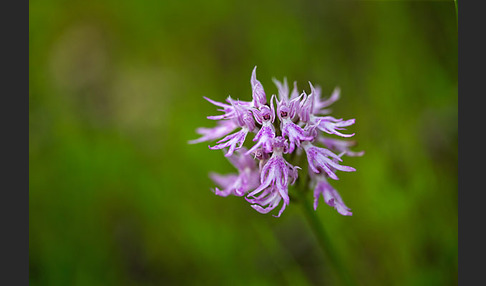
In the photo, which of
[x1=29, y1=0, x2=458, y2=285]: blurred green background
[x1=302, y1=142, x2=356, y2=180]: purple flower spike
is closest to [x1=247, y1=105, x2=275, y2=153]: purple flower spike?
[x1=302, y1=142, x2=356, y2=180]: purple flower spike

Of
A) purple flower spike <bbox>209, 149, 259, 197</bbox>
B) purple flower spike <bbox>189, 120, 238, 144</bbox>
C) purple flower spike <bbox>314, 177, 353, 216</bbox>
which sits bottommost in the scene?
purple flower spike <bbox>314, 177, 353, 216</bbox>

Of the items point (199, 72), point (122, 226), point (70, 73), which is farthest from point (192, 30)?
point (122, 226)

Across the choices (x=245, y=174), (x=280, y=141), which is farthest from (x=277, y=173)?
(x=245, y=174)

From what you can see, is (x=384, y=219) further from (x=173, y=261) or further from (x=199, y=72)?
(x=199, y=72)

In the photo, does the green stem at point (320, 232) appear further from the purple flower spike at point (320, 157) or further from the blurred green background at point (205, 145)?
the blurred green background at point (205, 145)

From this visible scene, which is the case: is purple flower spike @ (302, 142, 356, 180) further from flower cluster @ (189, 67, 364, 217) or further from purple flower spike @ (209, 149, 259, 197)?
purple flower spike @ (209, 149, 259, 197)

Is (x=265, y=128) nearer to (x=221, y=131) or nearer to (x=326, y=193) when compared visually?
(x=221, y=131)

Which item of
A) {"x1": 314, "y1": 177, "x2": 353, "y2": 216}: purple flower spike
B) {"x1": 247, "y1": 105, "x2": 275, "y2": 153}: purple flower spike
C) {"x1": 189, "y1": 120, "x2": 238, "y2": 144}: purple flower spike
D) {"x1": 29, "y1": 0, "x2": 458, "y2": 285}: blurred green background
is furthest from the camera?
{"x1": 29, "y1": 0, "x2": 458, "y2": 285}: blurred green background

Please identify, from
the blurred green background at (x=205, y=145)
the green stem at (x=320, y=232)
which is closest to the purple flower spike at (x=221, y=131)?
the green stem at (x=320, y=232)
